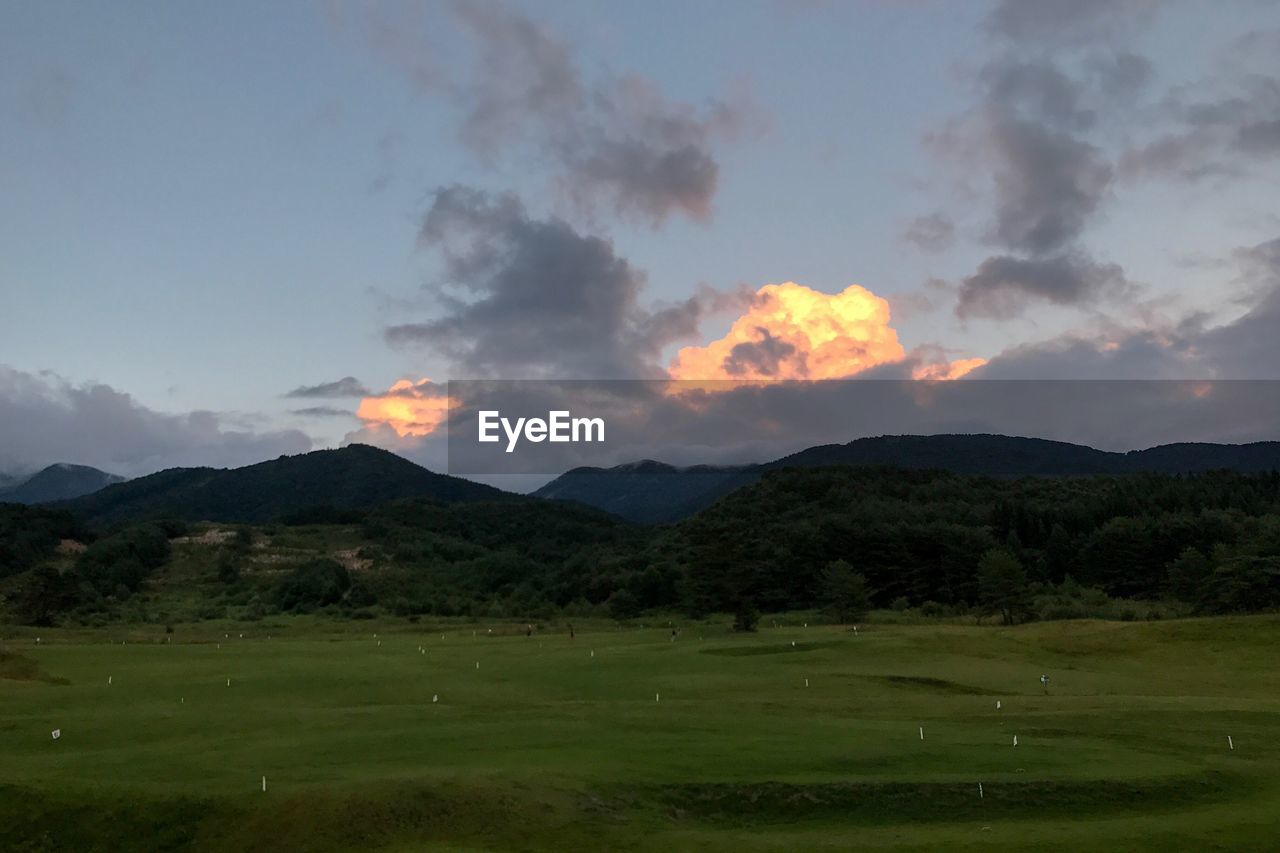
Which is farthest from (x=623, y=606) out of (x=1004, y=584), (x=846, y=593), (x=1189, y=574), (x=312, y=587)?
(x=1189, y=574)

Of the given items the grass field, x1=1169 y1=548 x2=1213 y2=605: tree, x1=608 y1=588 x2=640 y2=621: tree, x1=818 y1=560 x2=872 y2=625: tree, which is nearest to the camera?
the grass field

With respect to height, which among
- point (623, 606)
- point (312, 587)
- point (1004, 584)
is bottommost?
point (623, 606)

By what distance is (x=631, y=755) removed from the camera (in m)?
29.0

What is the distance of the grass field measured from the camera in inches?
907

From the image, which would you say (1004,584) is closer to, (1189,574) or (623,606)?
(1189,574)

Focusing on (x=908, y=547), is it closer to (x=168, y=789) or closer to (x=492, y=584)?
(x=492, y=584)

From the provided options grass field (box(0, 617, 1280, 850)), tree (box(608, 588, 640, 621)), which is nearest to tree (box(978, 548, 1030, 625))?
grass field (box(0, 617, 1280, 850))

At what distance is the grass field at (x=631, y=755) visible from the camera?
2303cm

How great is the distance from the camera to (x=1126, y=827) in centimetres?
2353

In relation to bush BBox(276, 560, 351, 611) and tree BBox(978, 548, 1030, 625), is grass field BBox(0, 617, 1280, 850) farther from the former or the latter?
bush BBox(276, 560, 351, 611)

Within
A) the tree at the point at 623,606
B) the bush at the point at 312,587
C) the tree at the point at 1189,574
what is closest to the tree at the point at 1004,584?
the tree at the point at 1189,574

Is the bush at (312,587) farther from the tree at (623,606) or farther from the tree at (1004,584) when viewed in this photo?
the tree at (1004,584)

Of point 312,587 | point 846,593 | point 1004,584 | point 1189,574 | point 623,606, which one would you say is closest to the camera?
point 1004,584

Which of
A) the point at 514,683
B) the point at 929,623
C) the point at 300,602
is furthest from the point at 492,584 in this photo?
the point at 514,683
